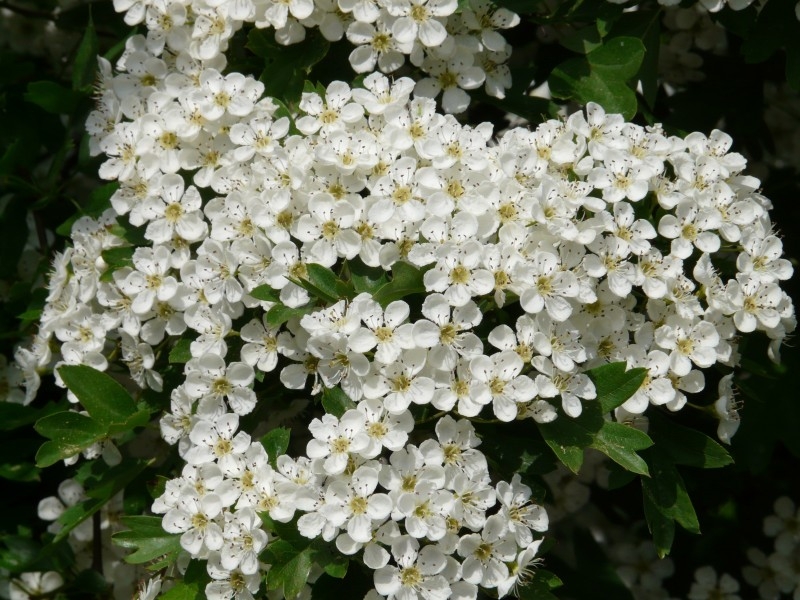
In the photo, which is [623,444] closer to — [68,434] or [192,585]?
[192,585]

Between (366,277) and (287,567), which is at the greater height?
(366,277)

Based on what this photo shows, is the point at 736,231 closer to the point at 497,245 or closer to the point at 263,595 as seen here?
the point at 497,245

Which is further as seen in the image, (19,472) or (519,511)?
(19,472)

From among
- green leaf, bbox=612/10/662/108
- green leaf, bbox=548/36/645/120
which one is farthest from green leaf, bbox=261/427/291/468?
green leaf, bbox=612/10/662/108

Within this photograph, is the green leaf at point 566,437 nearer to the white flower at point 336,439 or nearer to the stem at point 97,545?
the white flower at point 336,439

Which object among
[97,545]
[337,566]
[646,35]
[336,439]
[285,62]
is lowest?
[97,545]

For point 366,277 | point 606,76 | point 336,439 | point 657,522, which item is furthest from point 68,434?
point 606,76
